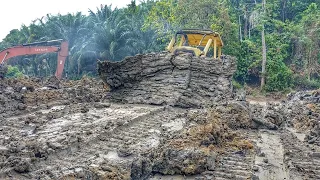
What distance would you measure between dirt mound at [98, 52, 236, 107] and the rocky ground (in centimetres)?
28

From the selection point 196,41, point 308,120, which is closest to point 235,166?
point 308,120

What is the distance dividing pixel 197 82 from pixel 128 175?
743cm

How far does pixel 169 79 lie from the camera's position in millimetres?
12961

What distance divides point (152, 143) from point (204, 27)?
62.0 feet

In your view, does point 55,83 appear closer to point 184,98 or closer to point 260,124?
point 184,98

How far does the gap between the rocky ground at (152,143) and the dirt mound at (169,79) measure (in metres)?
0.28

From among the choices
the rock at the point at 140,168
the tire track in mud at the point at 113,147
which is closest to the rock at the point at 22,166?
the tire track in mud at the point at 113,147

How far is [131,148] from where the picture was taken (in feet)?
23.8

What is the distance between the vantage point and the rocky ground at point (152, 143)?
20.1 ft

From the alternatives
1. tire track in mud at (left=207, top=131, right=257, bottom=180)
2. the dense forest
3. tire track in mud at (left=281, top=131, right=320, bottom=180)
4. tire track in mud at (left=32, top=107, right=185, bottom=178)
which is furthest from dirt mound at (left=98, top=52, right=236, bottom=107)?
the dense forest

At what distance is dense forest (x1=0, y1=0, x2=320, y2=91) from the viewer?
2562cm

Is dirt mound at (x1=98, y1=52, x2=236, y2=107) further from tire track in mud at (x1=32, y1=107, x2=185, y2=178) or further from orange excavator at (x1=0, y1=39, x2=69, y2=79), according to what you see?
orange excavator at (x1=0, y1=39, x2=69, y2=79)

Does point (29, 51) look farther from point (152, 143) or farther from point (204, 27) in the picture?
point (204, 27)

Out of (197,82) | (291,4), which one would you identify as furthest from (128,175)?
(291,4)
